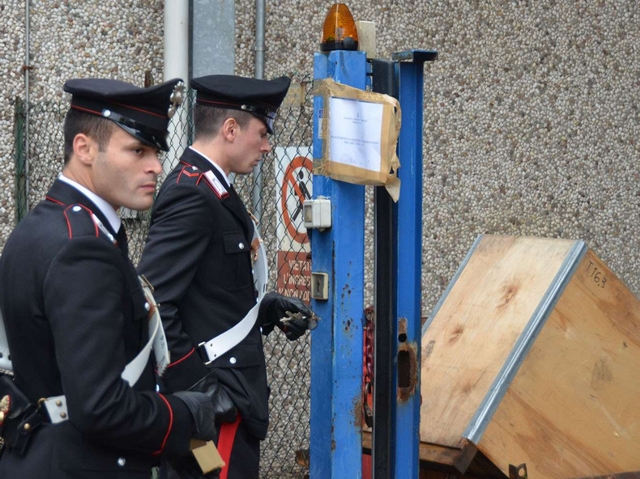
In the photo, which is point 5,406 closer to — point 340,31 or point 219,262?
point 219,262

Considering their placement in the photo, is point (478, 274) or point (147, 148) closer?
point (147, 148)

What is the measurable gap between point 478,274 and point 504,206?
2.41 meters

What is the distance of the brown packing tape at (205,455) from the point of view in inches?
89.4

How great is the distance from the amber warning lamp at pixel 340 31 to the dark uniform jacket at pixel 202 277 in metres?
0.56

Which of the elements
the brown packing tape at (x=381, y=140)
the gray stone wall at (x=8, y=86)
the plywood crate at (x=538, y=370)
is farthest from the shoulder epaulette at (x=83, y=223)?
the gray stone wall at (x=8, y=86)

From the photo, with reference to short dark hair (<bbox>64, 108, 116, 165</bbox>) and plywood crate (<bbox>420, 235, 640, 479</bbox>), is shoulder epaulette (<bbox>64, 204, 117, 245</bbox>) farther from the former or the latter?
plywood crate (<bbox>420, 235, 640, 479</bbox>)

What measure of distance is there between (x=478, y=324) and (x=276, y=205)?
133 cm

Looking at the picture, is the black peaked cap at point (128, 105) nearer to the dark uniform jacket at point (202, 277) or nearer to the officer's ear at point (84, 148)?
the officer's ear at point (84, 148)

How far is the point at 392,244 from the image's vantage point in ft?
11.0

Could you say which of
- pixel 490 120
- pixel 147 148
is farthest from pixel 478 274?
pixel 490 120

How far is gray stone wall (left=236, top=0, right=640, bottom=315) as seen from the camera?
588 centimetres

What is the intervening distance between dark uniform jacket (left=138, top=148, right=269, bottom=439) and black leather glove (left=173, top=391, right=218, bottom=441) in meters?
0.59

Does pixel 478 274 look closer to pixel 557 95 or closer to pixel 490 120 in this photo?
pixel 490 120

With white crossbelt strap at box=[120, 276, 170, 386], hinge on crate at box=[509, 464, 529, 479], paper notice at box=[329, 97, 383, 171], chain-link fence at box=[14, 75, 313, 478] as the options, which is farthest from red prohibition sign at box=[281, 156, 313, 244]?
white crossbelt strap at box=[120, 276, 170, 386]
